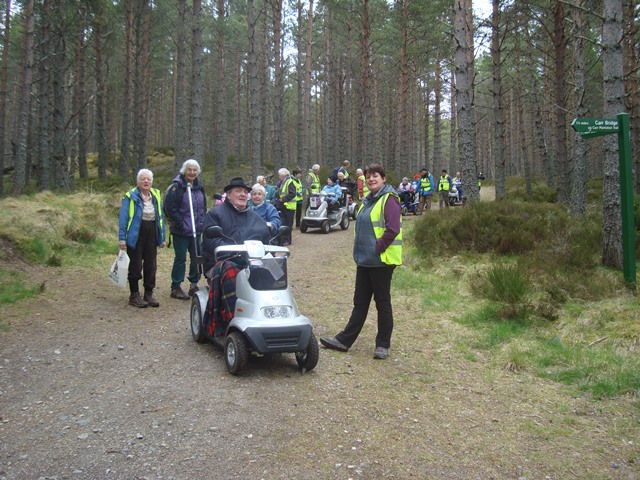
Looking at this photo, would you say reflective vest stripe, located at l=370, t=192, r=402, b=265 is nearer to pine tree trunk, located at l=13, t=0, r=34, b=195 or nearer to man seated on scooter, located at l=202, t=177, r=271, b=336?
man seated on scooter, located at l=202, t=177, r=271, b=336

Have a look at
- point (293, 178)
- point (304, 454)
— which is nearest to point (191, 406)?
point (304, 454)

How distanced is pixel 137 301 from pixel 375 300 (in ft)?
11.7

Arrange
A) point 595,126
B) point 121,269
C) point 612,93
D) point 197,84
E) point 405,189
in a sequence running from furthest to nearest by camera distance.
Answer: point 405,189 → point 197,84 → point 612,93 → point 595,126 → point 121,269

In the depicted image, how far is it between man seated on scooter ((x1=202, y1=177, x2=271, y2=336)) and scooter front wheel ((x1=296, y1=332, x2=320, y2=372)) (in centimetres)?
82

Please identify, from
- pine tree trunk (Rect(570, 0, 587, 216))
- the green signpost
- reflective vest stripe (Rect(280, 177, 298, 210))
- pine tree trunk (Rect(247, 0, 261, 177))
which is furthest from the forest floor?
pine tree trunk (Rect(247, 0, 261, 177))

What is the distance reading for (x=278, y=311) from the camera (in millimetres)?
4797

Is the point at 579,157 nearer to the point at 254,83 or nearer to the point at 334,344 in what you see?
the point at 254,83

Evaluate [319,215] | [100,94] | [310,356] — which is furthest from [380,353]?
[100,94]

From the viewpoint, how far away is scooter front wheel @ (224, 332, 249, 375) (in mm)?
4676

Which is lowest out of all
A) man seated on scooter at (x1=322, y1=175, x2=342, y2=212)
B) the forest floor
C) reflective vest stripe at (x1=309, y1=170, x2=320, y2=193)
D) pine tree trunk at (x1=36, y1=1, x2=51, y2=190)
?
the forest floor

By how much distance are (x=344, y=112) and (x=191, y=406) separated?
1287 inches

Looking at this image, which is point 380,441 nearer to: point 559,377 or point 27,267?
point 559,377

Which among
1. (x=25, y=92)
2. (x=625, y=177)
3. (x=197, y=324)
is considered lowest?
(x=197, y=324)

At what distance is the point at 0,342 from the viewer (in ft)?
18.2
